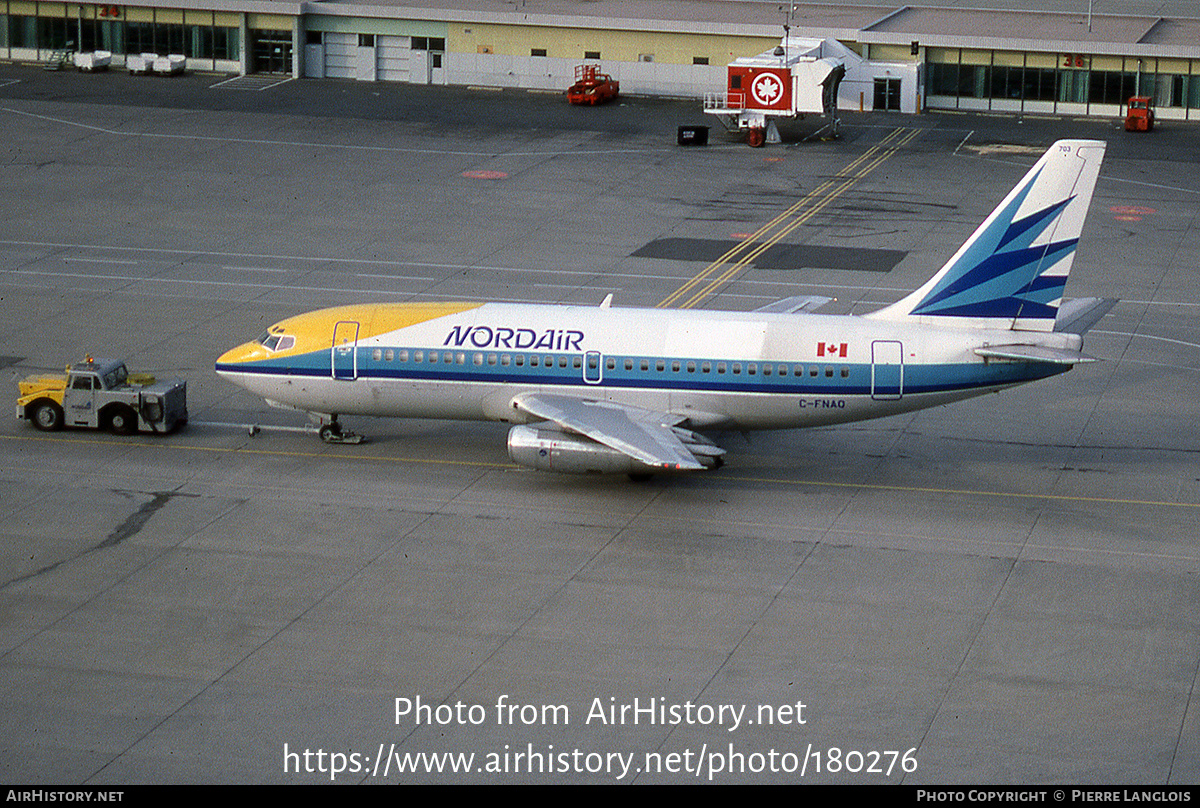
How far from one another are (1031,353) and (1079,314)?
533cm

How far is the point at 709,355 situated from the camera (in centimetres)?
4706

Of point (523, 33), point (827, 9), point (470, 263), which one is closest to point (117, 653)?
point (470, 263)

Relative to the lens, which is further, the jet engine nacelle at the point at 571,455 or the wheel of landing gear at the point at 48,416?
the wheel of landing gear at the point at 48,416

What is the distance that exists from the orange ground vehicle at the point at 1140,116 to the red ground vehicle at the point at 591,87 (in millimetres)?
34647

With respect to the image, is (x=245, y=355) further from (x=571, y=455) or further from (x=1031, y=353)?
(x=1031, y=353)

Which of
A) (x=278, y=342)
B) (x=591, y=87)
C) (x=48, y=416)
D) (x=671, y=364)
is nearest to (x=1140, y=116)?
Answer: (x=591, y=87)

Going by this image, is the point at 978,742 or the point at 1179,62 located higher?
the point at 1179,62

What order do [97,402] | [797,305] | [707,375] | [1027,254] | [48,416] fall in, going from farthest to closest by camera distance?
[797,305] → [48,416] → [97,402] → [707,375] → [1027,254]

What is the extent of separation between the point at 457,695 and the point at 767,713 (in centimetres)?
663

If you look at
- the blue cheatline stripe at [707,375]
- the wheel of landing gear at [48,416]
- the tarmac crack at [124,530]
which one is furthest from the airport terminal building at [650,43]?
the tarmac crack at [124,530]

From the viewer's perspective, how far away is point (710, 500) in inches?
1812

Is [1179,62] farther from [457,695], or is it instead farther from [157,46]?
[457,695]

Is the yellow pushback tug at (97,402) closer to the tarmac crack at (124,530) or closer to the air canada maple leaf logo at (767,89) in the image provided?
the tarmac crack at (124,530)

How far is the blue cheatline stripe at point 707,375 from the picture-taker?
46.2 meters
